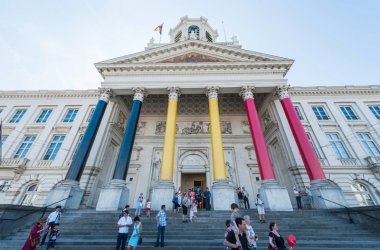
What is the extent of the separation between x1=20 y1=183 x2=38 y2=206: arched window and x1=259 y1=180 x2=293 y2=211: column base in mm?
18303

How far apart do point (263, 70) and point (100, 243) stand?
15.9 metres

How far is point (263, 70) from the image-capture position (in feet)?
49.7

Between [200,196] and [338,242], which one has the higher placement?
[200,196]

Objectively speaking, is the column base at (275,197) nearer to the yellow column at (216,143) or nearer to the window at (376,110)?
the yellow column at (216,143)

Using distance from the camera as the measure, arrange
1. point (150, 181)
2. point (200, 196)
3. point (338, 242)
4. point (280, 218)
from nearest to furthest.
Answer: point (338, 242), point (280, 218), point (200, 196), point (150, 181)

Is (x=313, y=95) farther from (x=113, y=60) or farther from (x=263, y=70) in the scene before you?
(x=113, y=60)

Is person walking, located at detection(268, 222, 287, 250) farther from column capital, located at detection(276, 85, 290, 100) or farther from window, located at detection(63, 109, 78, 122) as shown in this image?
Answer: window, located at detection(63, 109, 78, 122)

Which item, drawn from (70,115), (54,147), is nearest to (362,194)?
(54,147)

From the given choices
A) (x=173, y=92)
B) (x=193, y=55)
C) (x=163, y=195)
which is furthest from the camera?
(x=193, y=55)

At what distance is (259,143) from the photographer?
460 inches

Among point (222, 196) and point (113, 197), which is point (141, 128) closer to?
point (113, 197)

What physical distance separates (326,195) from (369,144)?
11970 mm

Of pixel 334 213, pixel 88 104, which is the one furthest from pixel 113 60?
pixel 334 213

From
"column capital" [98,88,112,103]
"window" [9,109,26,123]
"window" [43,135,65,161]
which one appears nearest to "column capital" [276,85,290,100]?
"column capital" [98,88,112,103]
